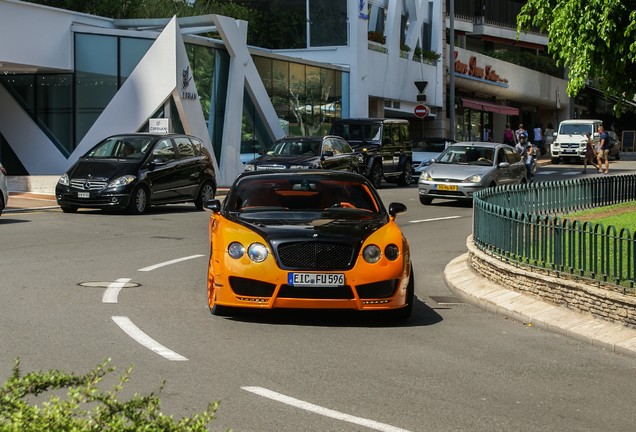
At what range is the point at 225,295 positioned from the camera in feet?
35.4

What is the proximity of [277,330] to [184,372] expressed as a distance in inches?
88.3

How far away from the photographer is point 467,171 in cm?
2845

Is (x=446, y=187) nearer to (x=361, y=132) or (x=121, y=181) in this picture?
(x=121, y=181)

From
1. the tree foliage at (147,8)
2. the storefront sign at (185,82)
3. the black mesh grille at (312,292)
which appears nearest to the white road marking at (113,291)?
the black mesh grille at (312,292)

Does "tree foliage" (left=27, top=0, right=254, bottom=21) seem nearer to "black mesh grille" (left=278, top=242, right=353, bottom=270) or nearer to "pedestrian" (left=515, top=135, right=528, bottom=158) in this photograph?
"pedestrian" (left=515, top=135, right=528, bottom=158)

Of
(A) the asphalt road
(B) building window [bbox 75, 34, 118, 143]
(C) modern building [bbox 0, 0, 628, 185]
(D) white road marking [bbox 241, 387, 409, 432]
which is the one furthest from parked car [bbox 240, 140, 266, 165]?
(D) white road marking [bbox 241, 387, 409, 432]

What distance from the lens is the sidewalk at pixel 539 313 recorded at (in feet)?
33.6

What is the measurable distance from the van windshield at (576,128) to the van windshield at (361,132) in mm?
25059

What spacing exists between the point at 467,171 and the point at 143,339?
64.1 ft

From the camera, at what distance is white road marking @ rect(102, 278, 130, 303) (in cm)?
1213

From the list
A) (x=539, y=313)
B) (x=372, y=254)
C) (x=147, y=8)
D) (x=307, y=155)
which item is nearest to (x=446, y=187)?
(x=307, y=155)

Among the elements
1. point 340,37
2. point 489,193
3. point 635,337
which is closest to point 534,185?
point 489,193

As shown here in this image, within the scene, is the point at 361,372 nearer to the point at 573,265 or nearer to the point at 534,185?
the point at 573,265

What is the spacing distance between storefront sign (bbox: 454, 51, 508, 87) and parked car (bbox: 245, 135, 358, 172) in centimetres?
3092
